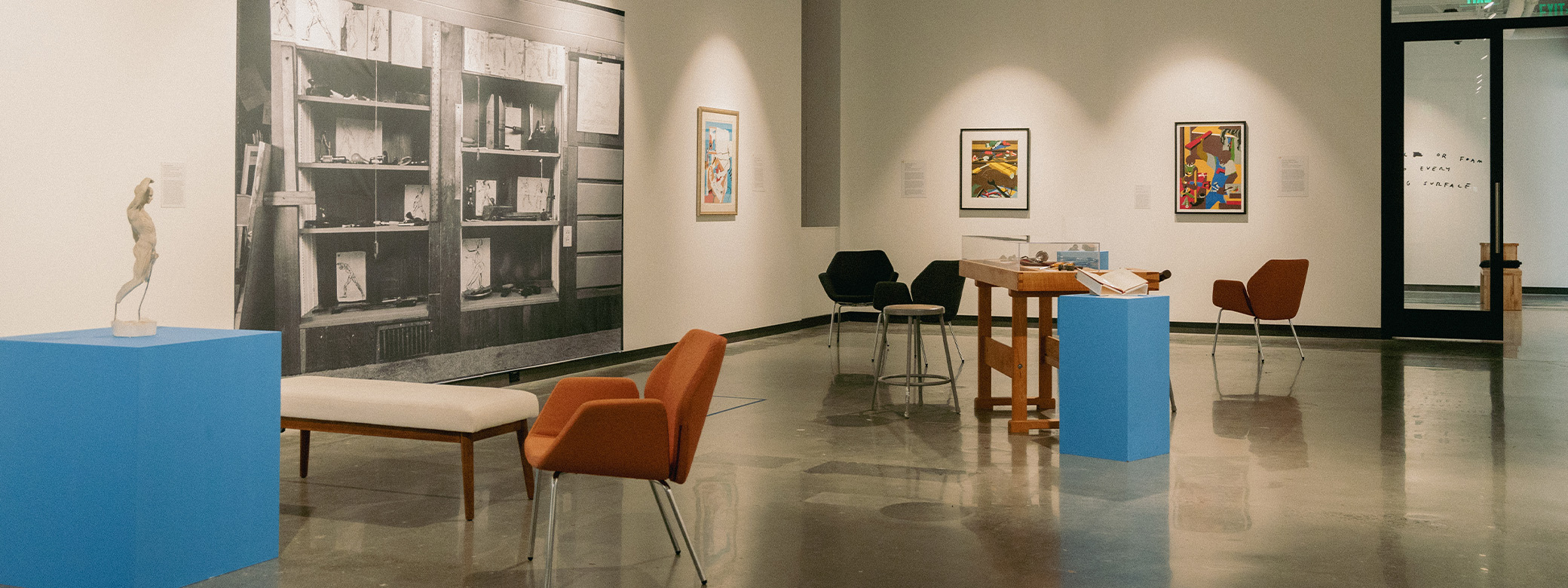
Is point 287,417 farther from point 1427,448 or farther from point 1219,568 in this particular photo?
point 1427,448

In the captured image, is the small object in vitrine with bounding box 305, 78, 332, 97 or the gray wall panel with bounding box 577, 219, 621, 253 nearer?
the small object in vitrine with bounding box 305, 78, 332, 97

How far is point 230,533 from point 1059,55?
10.4 meters

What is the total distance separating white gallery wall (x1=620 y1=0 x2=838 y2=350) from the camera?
9.72 metres

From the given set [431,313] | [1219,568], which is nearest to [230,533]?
[1219,568]

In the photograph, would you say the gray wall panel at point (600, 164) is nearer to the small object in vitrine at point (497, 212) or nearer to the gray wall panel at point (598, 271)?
the gray wall panel at point (598, 271)

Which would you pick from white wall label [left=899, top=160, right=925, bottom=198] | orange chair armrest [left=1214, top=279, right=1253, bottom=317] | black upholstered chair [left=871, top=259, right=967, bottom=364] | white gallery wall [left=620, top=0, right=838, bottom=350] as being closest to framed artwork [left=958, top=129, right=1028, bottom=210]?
white wall label [left=899, top=160, right=925, bottom=198]

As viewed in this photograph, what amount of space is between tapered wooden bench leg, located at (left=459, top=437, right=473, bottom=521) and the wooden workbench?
2956 mm

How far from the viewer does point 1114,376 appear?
18.7 ft

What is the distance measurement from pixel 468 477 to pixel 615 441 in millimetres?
1177

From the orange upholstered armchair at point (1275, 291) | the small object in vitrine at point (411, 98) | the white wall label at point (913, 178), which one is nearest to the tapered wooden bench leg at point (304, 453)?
the small object in vitrine at point (411, 98)

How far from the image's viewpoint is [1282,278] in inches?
377

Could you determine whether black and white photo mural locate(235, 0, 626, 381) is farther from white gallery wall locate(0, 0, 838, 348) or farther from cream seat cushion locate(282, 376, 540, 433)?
cream seat cushion locate(282, 376, 540, 433)

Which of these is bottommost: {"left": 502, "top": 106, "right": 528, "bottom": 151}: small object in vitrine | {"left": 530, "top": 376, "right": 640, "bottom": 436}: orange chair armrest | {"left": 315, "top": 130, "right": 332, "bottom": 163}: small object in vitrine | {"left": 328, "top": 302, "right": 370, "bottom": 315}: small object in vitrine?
{"left": 530, "top": 376, "right": 640, "bottom": 436}: orange chair armrest

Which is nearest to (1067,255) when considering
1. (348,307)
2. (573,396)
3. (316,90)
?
(573,396)
